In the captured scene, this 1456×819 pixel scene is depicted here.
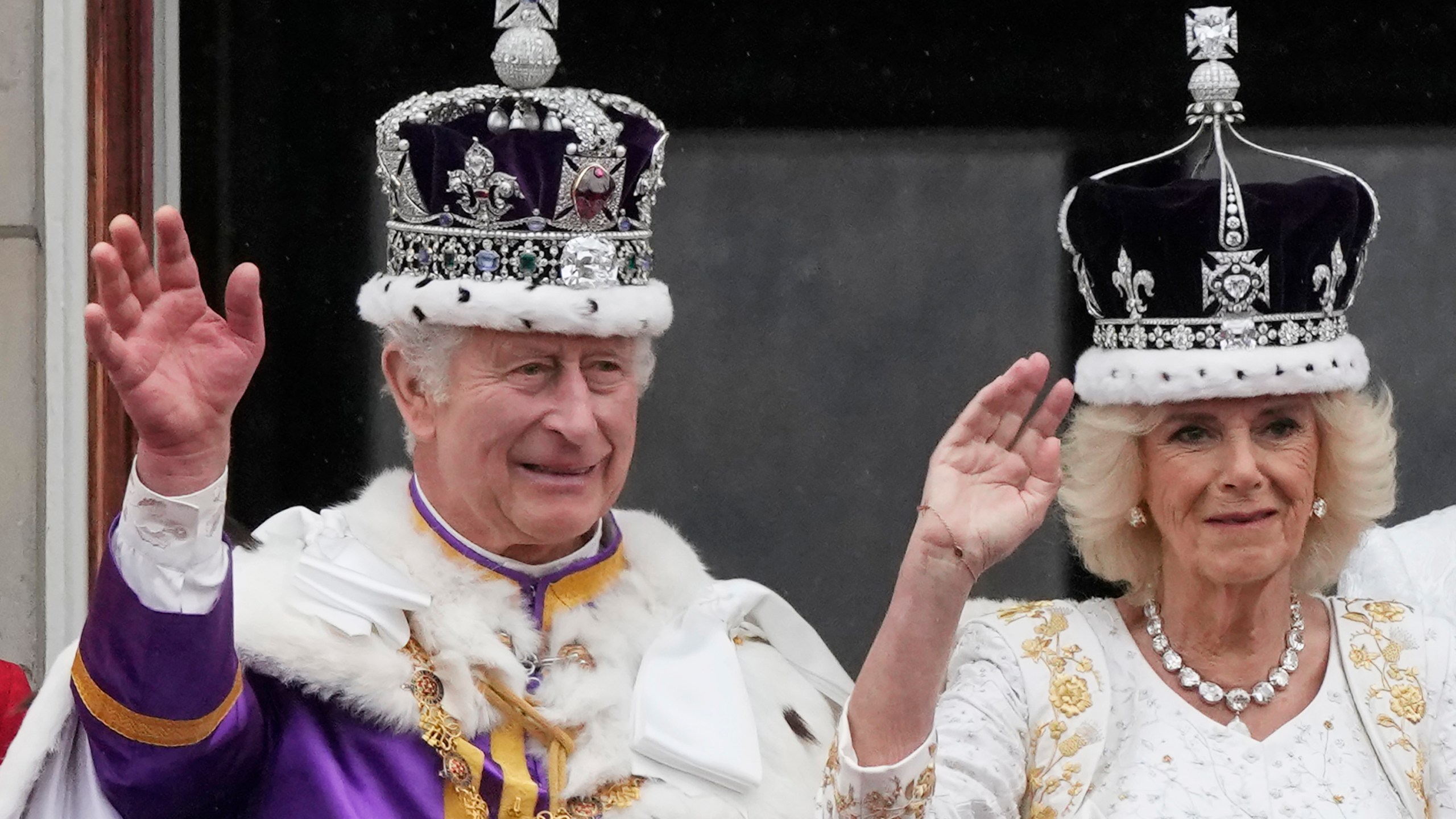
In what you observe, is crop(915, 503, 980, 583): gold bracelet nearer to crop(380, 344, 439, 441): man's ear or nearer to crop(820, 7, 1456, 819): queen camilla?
crop(820, 7, 1456, 819): queen camilla

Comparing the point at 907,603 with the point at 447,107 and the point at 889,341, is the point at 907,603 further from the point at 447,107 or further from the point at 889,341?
the point at 889,341

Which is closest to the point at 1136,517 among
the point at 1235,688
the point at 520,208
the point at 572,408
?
the point at 1235,688

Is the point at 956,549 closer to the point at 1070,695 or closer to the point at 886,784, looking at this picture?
the point at 886,784

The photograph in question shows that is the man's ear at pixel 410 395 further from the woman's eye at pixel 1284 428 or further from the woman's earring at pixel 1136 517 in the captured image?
the woman's eye at pixel 1284 428

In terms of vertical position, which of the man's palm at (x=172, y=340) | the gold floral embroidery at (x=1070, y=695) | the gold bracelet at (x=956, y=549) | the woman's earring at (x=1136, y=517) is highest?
the man's palm at (x=172, y=340)

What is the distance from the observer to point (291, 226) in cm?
484

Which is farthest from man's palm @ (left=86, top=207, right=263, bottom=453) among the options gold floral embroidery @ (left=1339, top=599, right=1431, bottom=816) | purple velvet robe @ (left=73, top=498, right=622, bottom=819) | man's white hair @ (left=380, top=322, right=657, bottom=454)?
gold floral embroidery @ (left=1339, top=599, right=1431, bottom=816)

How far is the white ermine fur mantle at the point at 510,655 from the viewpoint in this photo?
2984 millimetres

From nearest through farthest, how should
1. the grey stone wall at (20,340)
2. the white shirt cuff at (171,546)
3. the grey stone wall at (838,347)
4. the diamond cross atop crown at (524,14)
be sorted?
the white shirt cuff at (171,546)
the diamond cross atop crown at (524,14)
the grey stone wall at (20,340)
the grey stone wall at (838,347)

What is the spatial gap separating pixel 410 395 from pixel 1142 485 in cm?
105

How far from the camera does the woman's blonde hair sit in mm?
3227

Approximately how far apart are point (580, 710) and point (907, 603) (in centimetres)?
52

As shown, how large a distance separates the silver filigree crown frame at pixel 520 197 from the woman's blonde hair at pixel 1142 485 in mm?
687

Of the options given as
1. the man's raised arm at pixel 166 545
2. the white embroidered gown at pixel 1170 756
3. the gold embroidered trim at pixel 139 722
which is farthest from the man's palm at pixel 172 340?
the white embroidered gown at pixel 1170 756
